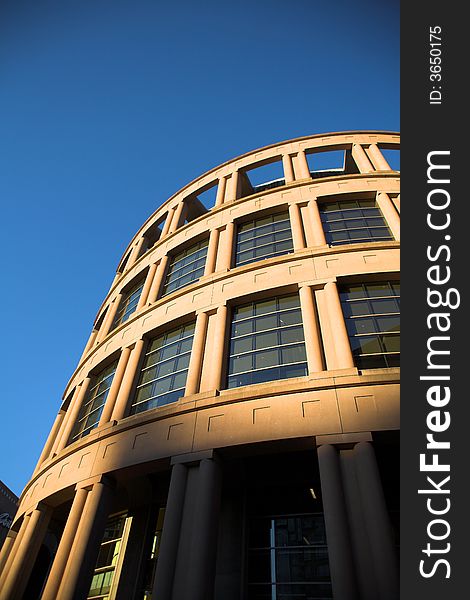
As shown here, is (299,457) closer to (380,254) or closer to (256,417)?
(256,417)

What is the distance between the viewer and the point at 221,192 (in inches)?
755

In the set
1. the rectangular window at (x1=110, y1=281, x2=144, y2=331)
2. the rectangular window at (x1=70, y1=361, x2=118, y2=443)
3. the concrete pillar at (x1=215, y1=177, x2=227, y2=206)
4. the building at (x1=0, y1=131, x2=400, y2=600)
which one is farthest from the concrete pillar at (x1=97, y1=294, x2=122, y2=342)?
the concrete pillar at (x1=215, y1=177, x2=227, y2=206)

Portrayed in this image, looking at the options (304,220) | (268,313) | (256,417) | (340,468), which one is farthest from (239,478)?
(304,220)

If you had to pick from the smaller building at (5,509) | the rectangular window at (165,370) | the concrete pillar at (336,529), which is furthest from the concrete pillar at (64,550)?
the smaller building at (5,509)

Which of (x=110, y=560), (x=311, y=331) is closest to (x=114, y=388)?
(x=110, y=560)

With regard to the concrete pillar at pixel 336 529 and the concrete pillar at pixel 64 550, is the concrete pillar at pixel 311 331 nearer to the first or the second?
the concrete pillar at pixel 336 529

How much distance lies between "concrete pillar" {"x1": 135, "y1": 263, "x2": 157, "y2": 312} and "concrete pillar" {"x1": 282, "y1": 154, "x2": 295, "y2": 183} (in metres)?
7.77

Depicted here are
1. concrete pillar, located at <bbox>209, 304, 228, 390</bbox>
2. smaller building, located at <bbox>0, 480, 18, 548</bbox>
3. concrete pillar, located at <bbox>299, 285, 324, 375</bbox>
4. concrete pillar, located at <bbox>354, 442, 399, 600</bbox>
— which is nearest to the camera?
concrete pillar, located at <bbox>354, 442, 399, 600</bbox>

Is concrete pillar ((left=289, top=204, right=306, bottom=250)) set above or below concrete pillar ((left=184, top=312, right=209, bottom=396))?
above

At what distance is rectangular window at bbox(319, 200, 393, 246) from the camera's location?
44.3 feet

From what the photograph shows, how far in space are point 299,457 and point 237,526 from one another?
7.83 feet

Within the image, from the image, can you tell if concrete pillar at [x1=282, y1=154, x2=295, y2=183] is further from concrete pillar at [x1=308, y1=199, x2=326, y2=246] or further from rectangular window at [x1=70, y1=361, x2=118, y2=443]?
rectangular window at [x1=70, y1=361, x2=118, y2=443]

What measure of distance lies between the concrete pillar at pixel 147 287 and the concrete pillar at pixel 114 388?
251 cm

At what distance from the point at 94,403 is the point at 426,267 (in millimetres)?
13231
